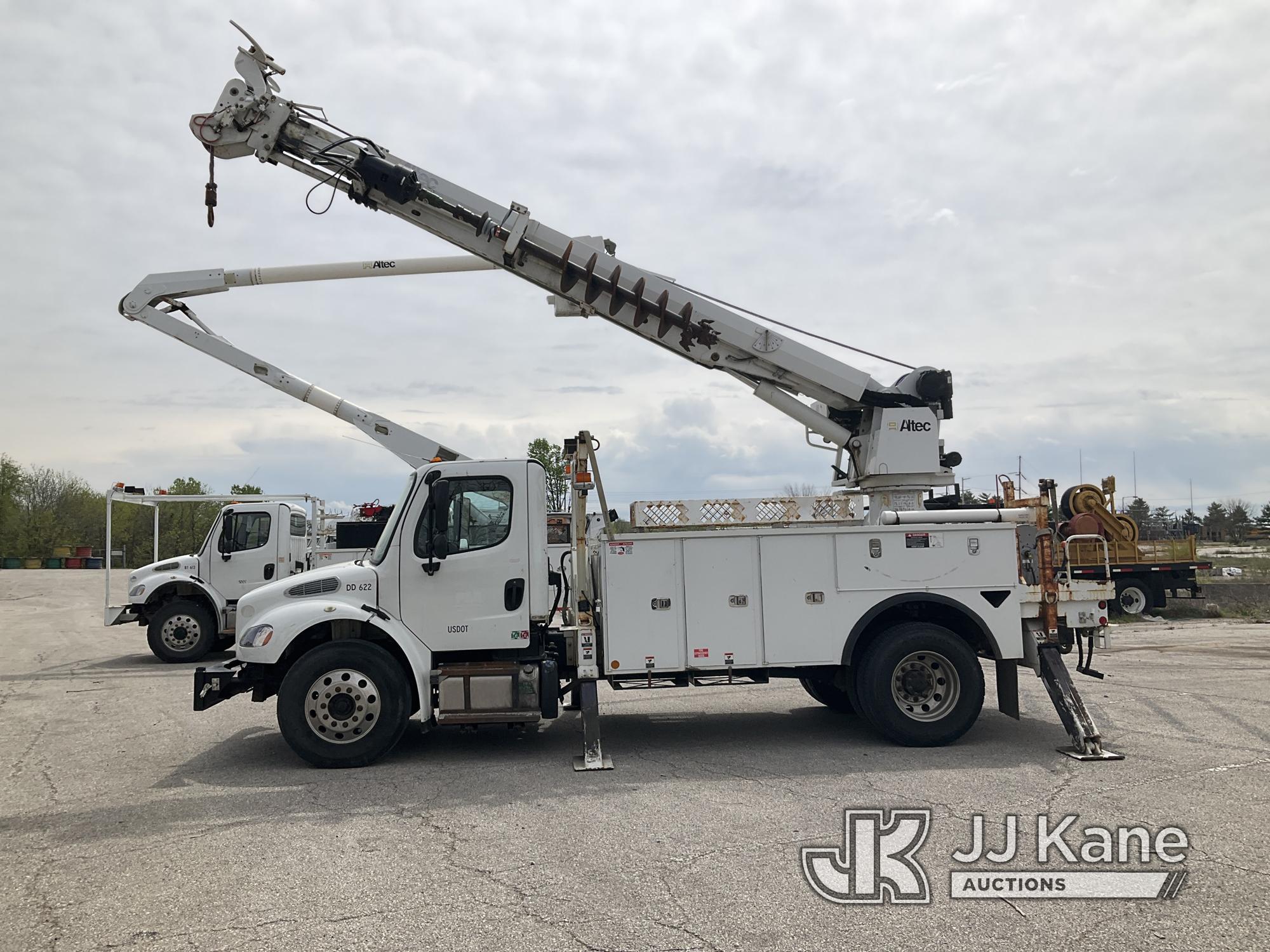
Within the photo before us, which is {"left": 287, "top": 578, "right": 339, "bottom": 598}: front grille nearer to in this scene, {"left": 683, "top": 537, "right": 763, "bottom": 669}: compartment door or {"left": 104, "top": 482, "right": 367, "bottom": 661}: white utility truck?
{"left": 683, "top": 537, "right": 763, "bottom": 669}: compartment door

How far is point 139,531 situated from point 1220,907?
6607 centimetres

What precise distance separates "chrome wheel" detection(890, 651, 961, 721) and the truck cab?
10.6 metres

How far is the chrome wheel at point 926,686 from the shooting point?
26.2 ft

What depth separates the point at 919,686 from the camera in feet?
26.3

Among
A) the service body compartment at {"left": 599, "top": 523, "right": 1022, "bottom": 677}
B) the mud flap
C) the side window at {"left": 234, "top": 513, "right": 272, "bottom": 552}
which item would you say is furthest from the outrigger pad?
the side window at {"left": 234, "top": 513, "right": 272, "bottom": 552}

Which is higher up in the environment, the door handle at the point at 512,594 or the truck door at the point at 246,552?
the truck door at the point at 246,552

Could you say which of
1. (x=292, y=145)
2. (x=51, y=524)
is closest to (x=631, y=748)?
(x=292, y=145)

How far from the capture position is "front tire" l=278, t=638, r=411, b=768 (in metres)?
7.50

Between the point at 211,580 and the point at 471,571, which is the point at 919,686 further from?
the point at 211,580

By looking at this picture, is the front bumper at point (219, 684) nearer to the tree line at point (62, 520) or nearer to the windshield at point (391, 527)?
the windshield at point (391, 527)

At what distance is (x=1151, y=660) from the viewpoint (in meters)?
13.5

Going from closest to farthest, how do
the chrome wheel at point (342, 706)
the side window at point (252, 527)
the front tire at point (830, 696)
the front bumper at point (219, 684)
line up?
the chrome wheel at point (342, 706)
the front bumper at point (219, 684)
the front tire at point (830, 696)
the side window at point (252, 527)

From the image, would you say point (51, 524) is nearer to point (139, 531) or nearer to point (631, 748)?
point (139, 531)

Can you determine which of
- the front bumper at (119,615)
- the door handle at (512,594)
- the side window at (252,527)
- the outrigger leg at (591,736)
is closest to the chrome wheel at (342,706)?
the door handle at (512,594)
